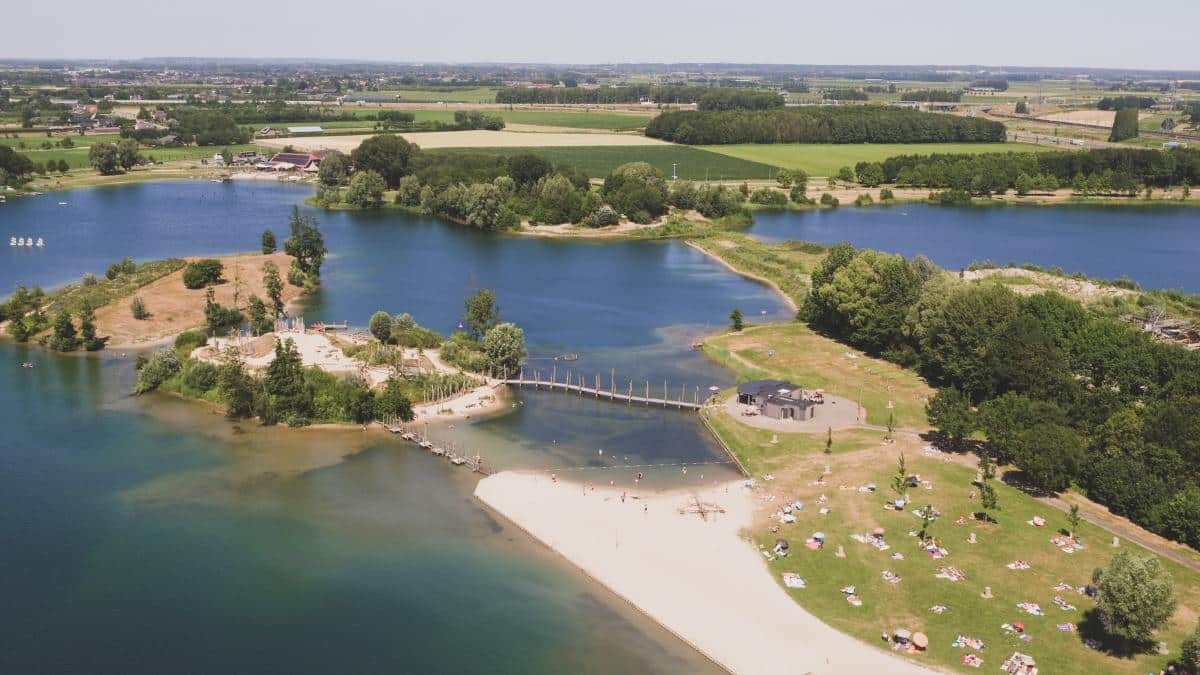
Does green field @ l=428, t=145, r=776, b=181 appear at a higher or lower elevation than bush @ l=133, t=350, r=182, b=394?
higher

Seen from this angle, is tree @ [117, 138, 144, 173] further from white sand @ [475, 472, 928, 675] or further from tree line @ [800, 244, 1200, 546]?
white sand @ [475, 472, 928, 675]

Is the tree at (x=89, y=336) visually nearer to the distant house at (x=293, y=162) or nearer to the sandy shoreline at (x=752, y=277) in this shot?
the sandy shoreline at (x=752, y=277)

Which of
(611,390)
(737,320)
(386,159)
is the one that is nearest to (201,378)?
(611,390)

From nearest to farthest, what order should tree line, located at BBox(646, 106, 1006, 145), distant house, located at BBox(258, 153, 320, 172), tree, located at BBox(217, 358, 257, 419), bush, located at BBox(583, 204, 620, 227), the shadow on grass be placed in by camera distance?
the shadow on grass, tree, located at BBox(217, 358, 257, 419), bush, located at BBox(583, 204, 620, 227), distant house, located at BBox(258, 153, 320, 172), tree line, located at BBox(646, 106, 1006, 145)

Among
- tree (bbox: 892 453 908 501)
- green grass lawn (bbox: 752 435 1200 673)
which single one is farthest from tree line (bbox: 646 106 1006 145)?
green grass lawn (bbox: 752 435 1200 673)

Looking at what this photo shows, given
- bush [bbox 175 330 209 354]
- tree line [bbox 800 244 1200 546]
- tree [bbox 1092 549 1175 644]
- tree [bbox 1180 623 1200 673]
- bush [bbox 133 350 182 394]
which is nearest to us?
tree [bbox 1180 623 1200 673]

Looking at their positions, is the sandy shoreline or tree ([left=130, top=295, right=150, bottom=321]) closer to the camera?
tree ([left=130, top=295, right=150, bottom=321])

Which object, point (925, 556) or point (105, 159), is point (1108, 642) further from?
point (105, 159)

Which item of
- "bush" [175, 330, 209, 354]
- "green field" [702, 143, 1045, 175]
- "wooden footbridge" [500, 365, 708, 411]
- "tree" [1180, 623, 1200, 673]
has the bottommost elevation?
"tree" [1180, 623, 1200, 673]
